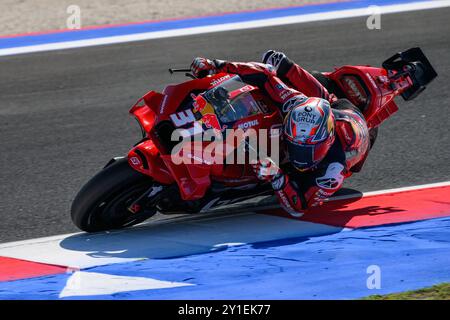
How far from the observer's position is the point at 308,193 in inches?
271

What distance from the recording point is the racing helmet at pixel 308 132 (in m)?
6.57

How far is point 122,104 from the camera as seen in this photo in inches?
403

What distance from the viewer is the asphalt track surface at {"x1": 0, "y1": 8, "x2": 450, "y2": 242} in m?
7.94

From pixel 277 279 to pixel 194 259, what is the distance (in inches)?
27.0

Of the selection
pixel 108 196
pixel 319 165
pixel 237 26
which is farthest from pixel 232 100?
pixel 237 26

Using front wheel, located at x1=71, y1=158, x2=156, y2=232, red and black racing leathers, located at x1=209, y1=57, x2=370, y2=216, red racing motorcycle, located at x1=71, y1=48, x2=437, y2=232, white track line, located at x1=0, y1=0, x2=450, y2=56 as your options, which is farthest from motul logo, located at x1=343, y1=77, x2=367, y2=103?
white track line, located at x1=0, y1=0, x2=450, y2=56

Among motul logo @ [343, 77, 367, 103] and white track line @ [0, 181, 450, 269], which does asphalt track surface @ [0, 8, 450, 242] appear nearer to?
white track line @ [0, 181, 450, 269]

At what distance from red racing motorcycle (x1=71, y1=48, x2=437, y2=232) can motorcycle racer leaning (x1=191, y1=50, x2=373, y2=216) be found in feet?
0.46

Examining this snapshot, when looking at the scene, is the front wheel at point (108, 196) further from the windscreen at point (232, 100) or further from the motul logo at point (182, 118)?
the windscreen at point (232, 100)

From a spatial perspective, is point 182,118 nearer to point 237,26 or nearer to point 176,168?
point 176,168

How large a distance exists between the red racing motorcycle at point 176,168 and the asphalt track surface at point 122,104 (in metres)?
0.57
